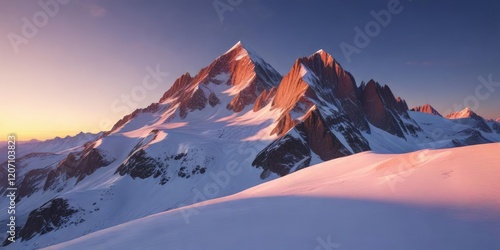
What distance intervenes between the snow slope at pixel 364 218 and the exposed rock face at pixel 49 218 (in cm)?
6412

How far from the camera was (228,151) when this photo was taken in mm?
75000

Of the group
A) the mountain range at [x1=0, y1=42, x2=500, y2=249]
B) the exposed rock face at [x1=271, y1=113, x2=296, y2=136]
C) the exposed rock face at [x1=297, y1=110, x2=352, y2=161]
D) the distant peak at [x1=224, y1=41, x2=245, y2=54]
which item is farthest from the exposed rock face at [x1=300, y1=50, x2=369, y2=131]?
the distant peak at [x1=224, y1=41, x2=245, y2=54]

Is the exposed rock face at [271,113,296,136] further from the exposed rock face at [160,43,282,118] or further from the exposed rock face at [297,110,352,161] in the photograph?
the exposed rock face at [160,43,282,118]

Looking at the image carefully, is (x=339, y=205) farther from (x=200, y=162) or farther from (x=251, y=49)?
(x=251, y=49)

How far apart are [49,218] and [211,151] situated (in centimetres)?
4066

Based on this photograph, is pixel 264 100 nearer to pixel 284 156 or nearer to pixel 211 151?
pixel 211 151

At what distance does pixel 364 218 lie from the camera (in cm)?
668

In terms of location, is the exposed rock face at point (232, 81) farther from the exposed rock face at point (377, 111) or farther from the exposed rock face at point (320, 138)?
the exposed rock face at point (320, 138)

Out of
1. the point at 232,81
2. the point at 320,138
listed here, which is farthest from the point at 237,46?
the point at 320,138

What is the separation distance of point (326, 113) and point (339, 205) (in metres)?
69.5

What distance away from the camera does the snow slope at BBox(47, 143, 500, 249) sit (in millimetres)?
5516

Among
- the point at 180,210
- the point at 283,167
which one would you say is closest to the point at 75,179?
the point at 283,167

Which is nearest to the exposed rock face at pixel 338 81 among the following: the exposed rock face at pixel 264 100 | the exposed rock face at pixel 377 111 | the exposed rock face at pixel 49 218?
the exposed rock face at pixel 377 111

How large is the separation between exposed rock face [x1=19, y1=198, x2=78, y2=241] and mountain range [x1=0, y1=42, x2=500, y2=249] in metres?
Answer: 0.23
